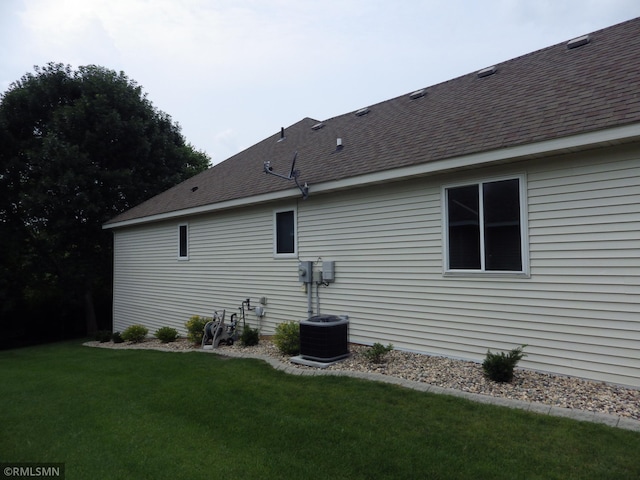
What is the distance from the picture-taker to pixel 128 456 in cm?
342

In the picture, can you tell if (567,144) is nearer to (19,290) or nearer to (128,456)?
(128,456)

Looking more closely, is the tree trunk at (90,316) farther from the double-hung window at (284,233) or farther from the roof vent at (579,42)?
the roof vent at (579,42)

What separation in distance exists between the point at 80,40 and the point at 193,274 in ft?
23.6

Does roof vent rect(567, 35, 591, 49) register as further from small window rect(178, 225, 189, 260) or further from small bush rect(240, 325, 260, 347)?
small window rect(178, 225, 189, 260)

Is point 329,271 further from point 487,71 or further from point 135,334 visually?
point 135,334

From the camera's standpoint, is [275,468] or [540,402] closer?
[275,468]

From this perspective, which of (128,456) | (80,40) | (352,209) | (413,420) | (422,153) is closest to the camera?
(128,456)

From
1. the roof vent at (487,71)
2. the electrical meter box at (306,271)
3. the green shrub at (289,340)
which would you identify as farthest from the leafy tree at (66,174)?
the roof vent at (487,71)

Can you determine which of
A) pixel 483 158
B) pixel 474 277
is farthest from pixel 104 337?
pixel 483 158

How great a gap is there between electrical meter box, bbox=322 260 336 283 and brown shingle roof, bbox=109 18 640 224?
1.56 m

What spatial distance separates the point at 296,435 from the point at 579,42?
26.4ft

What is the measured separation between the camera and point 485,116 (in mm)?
6383

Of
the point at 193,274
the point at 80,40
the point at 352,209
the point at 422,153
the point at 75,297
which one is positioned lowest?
the point at 75,297

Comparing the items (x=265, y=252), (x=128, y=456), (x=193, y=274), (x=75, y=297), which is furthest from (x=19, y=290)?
(x=128, y=456)
